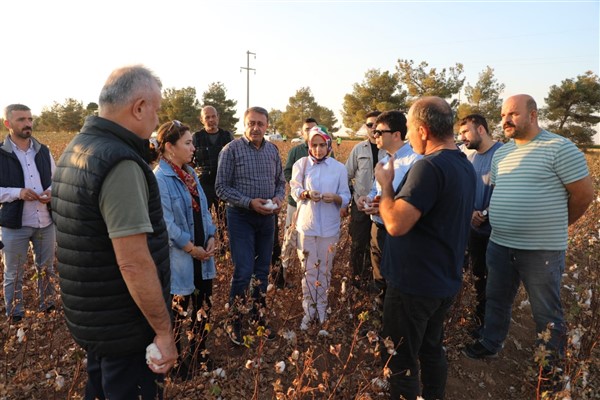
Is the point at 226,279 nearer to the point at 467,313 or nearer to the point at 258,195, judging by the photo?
the point at 258,195

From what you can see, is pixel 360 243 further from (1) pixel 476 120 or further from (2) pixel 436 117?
(2) pixel 436 117

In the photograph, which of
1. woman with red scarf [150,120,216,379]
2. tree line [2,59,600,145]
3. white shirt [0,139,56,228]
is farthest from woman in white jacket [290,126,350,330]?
tree line [2,59,600,145]

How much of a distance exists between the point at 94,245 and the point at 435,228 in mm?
1576

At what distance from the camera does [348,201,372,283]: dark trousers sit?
399cm


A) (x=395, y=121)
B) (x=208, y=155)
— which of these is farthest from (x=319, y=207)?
(x=208, y=155)

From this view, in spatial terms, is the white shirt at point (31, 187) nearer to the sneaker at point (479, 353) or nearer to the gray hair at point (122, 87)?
the gray hair at point (122, 87)

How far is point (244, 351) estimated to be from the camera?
10.2 feet

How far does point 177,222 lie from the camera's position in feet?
8.58

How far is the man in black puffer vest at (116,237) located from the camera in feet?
4.58

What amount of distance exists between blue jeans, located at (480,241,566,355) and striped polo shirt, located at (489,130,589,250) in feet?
0.34

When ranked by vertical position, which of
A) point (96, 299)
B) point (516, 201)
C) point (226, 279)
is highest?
point (516, 201)

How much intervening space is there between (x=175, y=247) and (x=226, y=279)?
1330 mm

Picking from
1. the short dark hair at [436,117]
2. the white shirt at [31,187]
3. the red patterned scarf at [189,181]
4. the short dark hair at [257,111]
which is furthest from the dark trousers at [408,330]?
the white shirt at [31,187]

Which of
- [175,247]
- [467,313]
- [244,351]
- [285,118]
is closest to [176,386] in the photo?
[244,351]
